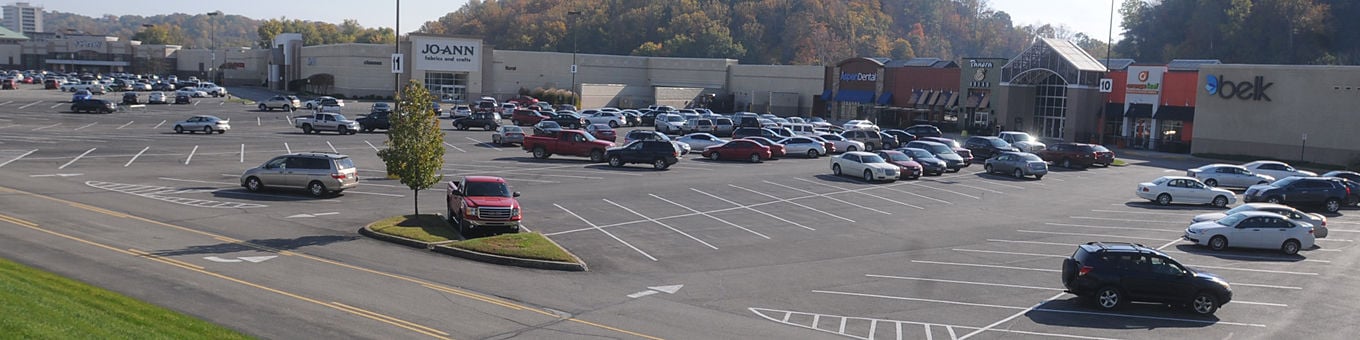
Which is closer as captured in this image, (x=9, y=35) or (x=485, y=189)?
(x=485, y=189)

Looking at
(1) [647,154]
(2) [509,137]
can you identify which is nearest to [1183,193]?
(1) [647,154]

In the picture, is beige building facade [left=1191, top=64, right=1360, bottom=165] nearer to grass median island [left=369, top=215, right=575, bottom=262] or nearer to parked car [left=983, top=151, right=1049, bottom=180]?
parked car [left=983, top=151, right=1049, bottom=180]

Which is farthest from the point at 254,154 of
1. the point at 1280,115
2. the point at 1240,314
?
the point at 1280,115

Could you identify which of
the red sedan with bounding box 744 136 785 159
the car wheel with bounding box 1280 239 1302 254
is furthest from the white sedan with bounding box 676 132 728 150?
the car wheel with bounding box 1280 239 1302 254

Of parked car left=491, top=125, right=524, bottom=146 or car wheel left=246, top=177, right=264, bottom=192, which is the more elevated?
parked car left=491, top=125, right=524, bottom=146

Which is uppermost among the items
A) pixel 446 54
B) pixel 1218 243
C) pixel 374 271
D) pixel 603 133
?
pixel 446 54

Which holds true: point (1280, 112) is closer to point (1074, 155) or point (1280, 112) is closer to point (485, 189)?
point (1074, 155)

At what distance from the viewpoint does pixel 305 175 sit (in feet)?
103

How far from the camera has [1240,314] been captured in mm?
19516

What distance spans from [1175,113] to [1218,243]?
Result: 38230 millimetres

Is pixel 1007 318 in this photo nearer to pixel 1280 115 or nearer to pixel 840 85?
pixel 1280 115

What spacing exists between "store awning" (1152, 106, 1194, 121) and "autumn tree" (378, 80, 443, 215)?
4965 cm

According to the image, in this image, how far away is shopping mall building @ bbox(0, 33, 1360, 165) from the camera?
5472cm

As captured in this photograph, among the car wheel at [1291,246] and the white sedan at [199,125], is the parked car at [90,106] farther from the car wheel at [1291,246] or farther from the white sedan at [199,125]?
the car wheel at [1291,246]
